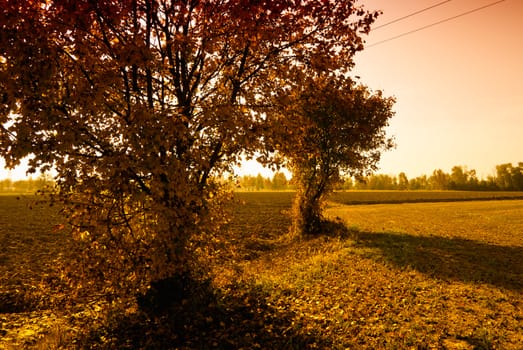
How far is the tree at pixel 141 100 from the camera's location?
758 cm

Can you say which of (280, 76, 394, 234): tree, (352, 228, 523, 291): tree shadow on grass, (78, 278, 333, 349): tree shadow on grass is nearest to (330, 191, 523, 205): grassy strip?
(280, 76, 394, 234): tree

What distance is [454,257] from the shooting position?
15.9 m

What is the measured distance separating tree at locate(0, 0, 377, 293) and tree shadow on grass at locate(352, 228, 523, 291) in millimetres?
9545

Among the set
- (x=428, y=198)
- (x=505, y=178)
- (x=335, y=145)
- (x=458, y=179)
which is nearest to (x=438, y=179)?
(x=458, y=179)

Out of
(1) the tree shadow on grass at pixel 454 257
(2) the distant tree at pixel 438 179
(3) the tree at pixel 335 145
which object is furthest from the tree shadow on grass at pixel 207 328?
(2) the distant tree at pixel 438 179

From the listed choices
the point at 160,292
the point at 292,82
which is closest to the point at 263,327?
the point at 160,292

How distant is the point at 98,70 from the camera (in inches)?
349

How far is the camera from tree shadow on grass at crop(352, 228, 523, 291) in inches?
501

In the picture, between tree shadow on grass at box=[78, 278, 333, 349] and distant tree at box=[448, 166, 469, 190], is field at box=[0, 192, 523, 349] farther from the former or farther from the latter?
distant tree at box=[448, 166, 469, 190]

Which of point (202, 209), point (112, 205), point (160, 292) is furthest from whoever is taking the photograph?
point (160, 292)

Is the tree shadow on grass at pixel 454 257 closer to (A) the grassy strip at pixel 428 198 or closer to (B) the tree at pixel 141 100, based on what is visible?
(B) the tree at pixel 141 100

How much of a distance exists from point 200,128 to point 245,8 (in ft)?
11.6

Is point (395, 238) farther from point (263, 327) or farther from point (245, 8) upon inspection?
point (245, 8)

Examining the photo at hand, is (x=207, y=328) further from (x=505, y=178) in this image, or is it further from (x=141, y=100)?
(x=505, y=178)
